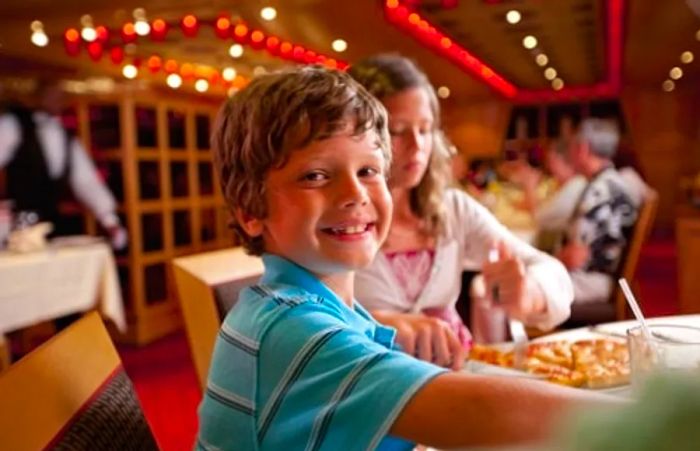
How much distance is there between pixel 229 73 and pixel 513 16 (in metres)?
2.84

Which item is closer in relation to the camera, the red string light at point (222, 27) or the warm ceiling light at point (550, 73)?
the red string light at point (222, 27)

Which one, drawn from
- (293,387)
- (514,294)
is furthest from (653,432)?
(514,294)

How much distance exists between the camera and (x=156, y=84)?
18.9 ft

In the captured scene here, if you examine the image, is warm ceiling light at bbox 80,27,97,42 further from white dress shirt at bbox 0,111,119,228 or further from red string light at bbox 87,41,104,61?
white dress shirt at bbox 0,111,119,228

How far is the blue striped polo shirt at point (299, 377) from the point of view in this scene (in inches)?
19.7

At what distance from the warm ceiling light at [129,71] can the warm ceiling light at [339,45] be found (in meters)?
1.70

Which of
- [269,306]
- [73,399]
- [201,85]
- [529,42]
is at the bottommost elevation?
[73,399]

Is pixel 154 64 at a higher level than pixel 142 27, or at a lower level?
lower

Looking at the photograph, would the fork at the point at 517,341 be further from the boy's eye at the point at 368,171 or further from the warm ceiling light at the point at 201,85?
the warm ceiling light at the point at 201,85

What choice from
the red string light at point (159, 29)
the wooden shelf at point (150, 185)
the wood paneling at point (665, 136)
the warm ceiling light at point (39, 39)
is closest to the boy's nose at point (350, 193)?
the wooden shelf at point (150, 185)

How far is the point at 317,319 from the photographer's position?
577mm

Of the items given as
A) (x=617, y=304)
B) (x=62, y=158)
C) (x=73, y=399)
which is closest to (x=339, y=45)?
(x=62, y=158)

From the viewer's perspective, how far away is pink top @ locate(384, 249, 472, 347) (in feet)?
4.76

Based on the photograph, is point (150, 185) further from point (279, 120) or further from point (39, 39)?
point (279, 120)
